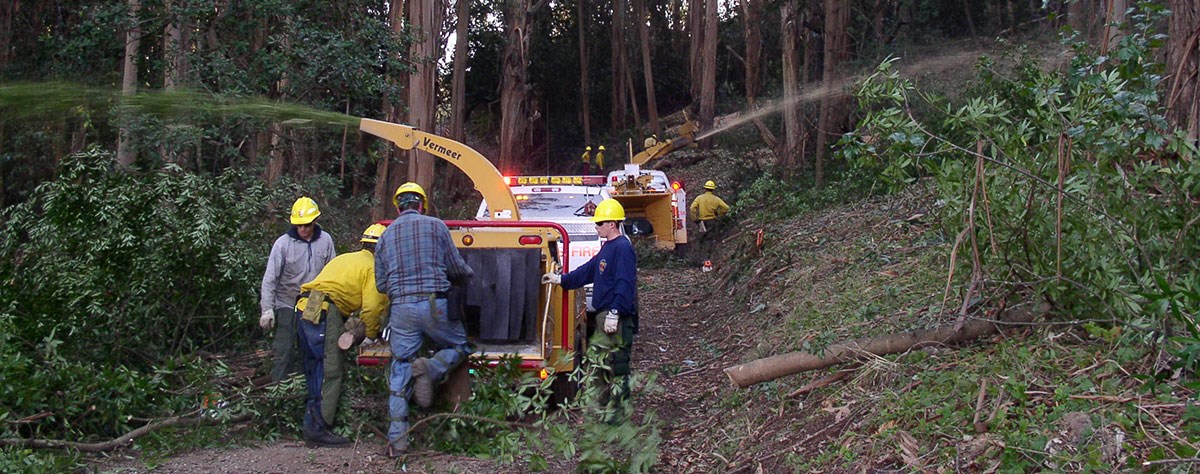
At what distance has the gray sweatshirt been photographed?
822 cm

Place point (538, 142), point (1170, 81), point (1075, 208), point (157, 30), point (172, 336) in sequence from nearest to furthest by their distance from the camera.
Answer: point (1075, 208) < point (1170, 81) < point (172, 336) < point (157, 30) < point (538, 142)

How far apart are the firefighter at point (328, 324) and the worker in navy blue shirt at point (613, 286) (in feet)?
4.57

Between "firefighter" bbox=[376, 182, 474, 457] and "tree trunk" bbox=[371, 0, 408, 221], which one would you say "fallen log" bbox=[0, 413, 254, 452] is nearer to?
"firefighter" bbox=[376, 182, 474, 457]

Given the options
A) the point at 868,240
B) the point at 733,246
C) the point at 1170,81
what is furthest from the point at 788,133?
the point at 1170,81

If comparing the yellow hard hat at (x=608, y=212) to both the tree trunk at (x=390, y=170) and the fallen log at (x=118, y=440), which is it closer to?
the fallen log at (x=118, y=440)

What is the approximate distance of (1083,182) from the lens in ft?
19.6

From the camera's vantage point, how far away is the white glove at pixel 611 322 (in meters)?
8.04

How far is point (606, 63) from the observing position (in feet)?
152

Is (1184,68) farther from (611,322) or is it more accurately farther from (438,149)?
(438,149)

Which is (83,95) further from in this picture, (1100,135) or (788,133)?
(788,133)

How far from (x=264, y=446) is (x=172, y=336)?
1941 millimetres

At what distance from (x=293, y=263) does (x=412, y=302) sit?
165 cm

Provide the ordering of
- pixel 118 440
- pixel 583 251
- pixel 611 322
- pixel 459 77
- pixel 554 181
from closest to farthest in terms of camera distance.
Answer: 1. pixel 118 440
2. pixel 611 322
3. pixel 583 251
4. pixel 554 181
5. pixel 459 77

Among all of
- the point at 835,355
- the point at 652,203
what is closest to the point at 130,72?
the point at 835,355
